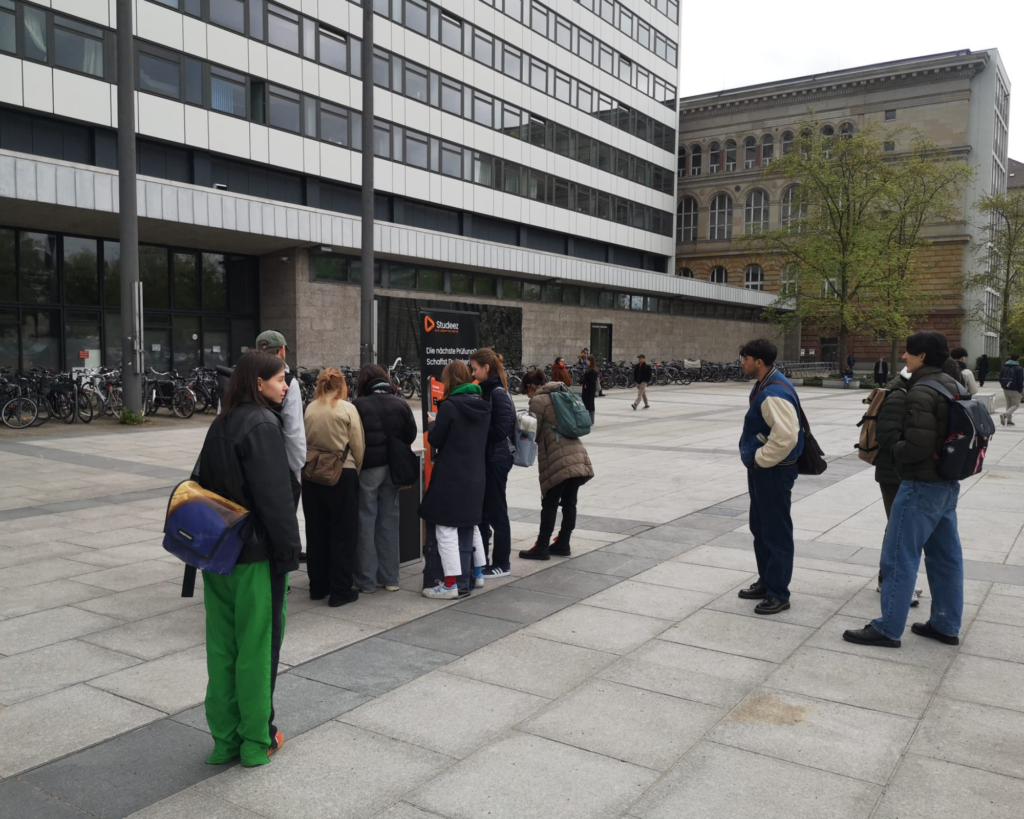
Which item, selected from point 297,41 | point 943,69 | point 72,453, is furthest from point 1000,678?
point 943,69

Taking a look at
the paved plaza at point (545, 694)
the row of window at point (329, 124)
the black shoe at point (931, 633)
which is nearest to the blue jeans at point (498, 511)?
the paved plaza at point (545, 694)

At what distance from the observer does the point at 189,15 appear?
939 inches

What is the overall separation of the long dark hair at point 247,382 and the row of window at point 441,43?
24074 millimetres

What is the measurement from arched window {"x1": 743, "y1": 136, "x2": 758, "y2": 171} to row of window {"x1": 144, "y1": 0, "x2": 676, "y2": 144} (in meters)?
14.3

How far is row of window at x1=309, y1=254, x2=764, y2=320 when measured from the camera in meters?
28.4

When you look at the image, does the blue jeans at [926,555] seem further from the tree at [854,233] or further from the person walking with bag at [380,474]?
the tree at [854,233]

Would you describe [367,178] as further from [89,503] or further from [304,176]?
[304,176]

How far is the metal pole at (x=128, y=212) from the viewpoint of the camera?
16.0m

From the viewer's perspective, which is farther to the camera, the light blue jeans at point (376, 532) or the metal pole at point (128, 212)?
the metal pole at point (128, 212)

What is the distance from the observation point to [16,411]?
16.2m

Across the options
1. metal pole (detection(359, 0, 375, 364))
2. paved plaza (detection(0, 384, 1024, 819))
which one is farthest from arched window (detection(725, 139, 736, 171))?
paved plaza (detection(0, 384, 1024, 819))

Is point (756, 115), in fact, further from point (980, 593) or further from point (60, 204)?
point (980, 593)

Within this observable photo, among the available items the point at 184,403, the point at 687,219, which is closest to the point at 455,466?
the point at 184,403

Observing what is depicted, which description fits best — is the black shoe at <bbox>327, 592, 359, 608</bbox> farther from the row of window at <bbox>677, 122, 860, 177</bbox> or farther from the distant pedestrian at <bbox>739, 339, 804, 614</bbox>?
the row of window at <bbox>677, 122, 860, 177</bbox>
